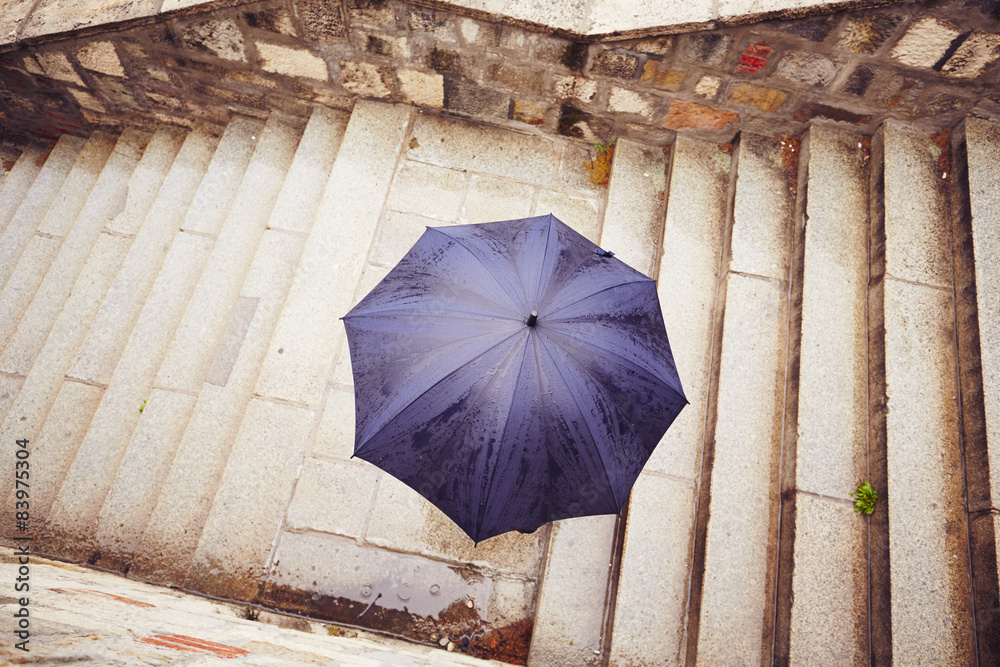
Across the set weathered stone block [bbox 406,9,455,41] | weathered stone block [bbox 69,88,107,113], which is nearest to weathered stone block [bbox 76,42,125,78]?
weathered stone block [bbox 69,88,107,113]

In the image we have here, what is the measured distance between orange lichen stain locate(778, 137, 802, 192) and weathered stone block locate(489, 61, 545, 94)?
1912 mm

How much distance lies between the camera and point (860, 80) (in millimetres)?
3152

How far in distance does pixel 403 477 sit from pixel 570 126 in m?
3.06

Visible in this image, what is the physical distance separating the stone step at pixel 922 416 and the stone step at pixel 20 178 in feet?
24.8

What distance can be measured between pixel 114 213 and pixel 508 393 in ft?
14.2

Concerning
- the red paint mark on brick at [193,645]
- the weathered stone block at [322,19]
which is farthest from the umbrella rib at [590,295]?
the weathered stone block at [322,19]

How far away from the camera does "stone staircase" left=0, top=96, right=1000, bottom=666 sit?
2633mm

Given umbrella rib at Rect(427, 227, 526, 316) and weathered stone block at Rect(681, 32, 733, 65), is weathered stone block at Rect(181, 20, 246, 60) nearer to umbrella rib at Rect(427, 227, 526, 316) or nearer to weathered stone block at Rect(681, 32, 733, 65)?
umbrella rib at Rect(427, 227, 526, 316)

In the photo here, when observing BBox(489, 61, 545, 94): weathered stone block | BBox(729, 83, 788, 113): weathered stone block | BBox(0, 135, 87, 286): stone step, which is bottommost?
BBox(0, 135, 87, 286): stone step

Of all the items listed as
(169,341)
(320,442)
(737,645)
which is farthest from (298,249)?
(737,645)

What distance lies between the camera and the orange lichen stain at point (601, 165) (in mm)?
3859

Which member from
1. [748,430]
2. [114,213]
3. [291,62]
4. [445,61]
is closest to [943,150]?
[748,430]

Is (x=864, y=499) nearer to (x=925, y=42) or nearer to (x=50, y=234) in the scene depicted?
(x=925, y=42)

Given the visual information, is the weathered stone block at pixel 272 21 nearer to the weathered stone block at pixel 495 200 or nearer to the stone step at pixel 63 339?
the weathered stone block at pixel 495 200
